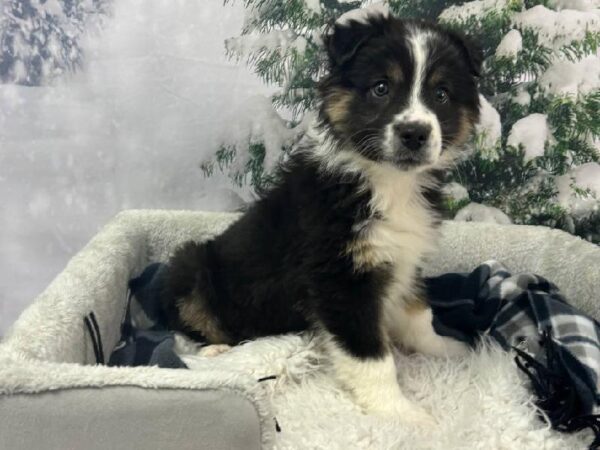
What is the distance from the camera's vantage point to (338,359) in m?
2.24

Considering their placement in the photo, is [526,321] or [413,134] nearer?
[413,134]

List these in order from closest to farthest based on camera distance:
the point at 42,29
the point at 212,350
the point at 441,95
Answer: the point at 441,95 < the point at 212,350 < the point at 42,29

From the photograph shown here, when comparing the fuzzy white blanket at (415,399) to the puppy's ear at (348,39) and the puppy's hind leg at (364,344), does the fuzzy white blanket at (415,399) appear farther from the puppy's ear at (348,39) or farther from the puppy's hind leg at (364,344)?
the puppy's ear at (348,39)

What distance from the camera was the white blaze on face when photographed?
2098mm

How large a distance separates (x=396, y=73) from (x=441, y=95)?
0.72 ft

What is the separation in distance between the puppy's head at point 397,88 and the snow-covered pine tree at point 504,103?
3.78 feet

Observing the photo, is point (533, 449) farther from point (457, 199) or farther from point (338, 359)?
point (457, 199)

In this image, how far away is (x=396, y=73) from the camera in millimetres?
2201

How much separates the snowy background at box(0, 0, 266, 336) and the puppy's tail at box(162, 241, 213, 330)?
107 centimetres

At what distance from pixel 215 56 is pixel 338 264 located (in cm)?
204

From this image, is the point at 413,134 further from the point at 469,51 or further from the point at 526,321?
the point at 526,321

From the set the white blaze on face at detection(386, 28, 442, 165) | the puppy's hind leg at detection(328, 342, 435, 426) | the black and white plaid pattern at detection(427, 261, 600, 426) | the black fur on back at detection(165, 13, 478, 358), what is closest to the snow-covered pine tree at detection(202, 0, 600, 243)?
the black and white plaid pattern at detection(427, 261, 600, 426)

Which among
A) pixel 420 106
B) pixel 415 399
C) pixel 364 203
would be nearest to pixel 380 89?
pixel 420 106

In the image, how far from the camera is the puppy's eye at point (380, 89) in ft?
7.30
